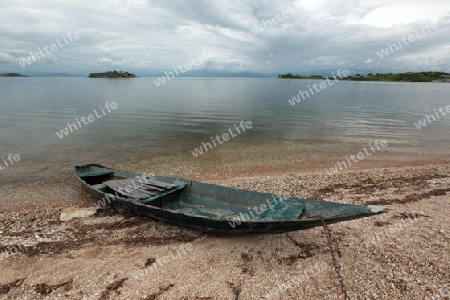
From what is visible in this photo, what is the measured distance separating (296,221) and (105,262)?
19.3 ft

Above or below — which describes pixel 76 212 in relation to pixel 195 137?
below

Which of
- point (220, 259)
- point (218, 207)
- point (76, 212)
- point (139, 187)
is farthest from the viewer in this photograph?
point (139, 187)

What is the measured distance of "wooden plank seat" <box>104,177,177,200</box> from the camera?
981 centimetres

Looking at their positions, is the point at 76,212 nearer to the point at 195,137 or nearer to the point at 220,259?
the point at 220,259

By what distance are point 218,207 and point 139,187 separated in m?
3.63

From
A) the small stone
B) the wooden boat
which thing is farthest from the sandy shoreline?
the wooden boat

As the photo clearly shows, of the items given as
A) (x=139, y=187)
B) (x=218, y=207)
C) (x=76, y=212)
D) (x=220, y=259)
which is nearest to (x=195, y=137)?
(x=139, y=187)

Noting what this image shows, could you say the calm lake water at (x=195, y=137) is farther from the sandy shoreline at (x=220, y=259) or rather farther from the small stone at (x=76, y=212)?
the sandy shoreline at (x=220, y=259)

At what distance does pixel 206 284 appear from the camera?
6.48 m

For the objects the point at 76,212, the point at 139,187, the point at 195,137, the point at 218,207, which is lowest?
the point at 218,207

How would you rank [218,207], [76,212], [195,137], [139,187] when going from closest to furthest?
[218,207]
[76,212]
[139,187]
[195,137]

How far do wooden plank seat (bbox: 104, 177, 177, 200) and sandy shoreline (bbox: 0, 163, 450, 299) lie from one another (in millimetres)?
962

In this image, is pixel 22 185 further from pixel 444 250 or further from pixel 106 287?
pixel 444 250

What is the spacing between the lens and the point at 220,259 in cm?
742
